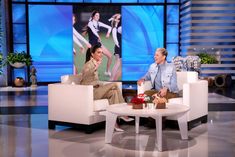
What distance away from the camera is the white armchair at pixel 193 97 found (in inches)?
201

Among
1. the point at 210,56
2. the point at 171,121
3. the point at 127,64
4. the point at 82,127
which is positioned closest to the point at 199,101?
the point at 171,121

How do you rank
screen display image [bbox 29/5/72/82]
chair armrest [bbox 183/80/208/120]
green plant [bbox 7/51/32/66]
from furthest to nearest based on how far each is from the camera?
screen display image [bbox 29/5/72/82] < green plant [bbox 7/51/32/66] < chair armrest [bbox 183/80/208/120]

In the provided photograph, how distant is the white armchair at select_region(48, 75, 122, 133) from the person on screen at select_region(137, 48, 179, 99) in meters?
0.78

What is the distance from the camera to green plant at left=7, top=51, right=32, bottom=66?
11.3 meters

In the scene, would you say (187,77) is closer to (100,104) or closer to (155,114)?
(100,104)

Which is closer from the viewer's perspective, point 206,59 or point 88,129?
point 88,129

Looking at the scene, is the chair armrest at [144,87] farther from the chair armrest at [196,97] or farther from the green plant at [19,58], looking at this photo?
the green plant at [19,58]

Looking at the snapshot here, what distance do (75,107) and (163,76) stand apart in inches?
52.0

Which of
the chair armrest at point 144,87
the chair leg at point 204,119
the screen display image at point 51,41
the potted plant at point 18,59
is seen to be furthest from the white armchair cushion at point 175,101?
the screen display image at point 51,41

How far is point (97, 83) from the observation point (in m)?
5.45

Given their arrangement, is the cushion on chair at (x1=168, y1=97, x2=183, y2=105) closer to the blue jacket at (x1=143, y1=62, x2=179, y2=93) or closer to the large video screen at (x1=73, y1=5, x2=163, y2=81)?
the blue jacket at (x1=143, y1=62, x2=179, y2=93)

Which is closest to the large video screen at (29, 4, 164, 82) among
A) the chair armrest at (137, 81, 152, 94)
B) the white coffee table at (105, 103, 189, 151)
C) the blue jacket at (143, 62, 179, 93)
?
the chair armrest at (137, 81, 152, 94)

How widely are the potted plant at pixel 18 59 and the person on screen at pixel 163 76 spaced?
684 cm

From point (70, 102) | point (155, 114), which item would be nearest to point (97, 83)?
point (70, 102)
